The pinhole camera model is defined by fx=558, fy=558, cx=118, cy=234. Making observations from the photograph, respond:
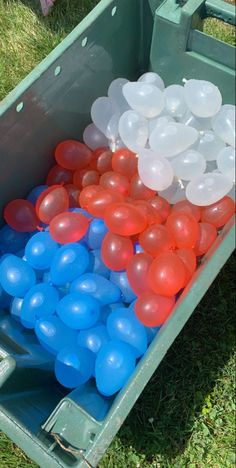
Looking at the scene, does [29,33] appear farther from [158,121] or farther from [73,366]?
[73,366]

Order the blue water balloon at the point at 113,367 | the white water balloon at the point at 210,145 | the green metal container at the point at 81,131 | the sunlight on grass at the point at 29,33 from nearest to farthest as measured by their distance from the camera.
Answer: the green metal container at the point at 81,131 < the blue water balloon at the point at 113,367 < the white water balloon at the point at 210,145 < the sunlight on grass at the point at 29,33

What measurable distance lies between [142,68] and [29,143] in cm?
49

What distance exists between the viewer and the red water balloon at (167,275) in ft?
4.42

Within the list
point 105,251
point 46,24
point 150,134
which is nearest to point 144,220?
point 105,251

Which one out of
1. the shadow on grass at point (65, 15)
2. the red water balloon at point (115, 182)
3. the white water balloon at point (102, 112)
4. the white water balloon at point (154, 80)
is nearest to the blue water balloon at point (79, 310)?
the red water balloon at point (115, 182)

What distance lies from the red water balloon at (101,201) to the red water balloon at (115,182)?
5 cm

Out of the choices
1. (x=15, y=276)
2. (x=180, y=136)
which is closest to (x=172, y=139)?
(x=180, y=136)

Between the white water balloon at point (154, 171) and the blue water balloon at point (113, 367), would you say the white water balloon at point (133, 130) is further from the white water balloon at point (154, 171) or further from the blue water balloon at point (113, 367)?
the blue water balloon at point (113, 367)

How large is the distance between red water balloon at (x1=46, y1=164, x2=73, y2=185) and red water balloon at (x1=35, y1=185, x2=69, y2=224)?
0.36 ft

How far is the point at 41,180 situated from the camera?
1743 mm

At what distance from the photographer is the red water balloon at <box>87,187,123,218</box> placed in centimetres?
150

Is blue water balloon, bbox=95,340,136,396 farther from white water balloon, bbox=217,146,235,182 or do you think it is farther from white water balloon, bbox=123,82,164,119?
white water balloon, bbox=123,82,164,119

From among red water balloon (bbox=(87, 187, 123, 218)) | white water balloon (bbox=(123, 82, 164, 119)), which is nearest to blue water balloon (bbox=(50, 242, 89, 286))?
red water balloon (bbox=(87, 187, 123, 218))

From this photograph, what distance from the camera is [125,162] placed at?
1.60m
